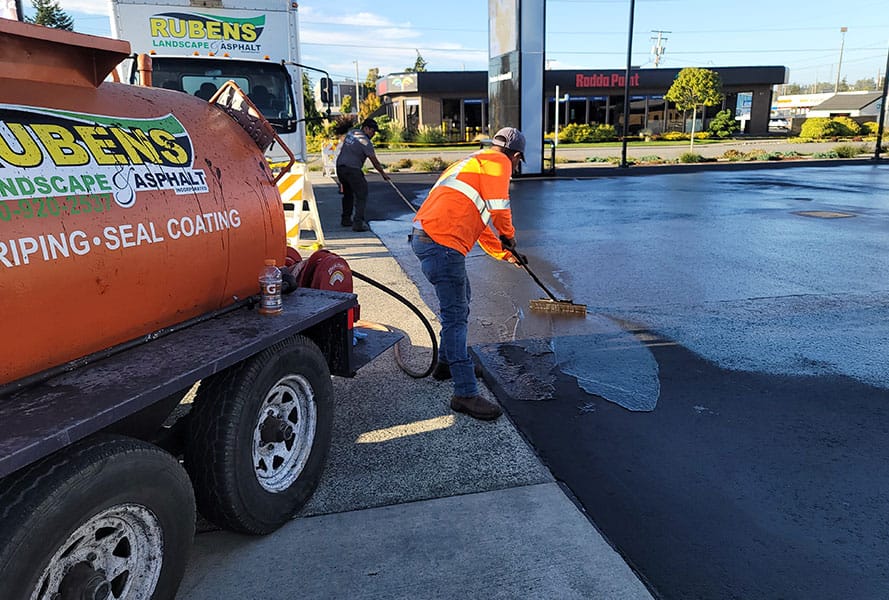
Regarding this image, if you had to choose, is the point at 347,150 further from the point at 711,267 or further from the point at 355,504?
the point at 355,504

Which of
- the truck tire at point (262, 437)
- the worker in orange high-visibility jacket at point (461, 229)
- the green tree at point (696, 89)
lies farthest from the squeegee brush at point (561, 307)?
the green tree at point (696, 89)

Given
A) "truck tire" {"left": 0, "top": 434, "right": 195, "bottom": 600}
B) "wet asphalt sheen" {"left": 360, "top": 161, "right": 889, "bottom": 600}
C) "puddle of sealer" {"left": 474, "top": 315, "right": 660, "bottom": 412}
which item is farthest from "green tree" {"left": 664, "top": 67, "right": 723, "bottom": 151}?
"truck tire" {"left": 0, "top": 434, "right": 195, "bottom": 600}

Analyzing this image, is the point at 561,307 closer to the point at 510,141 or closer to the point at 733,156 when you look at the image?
the point at 510,141

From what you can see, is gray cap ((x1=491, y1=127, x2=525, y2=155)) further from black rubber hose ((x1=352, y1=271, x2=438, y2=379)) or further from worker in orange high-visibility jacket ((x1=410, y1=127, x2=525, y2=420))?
black rubber hose ((x1=352, y1=271, x2=438, y2=379))

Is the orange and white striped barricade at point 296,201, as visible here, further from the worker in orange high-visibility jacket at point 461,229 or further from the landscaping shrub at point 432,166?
the landscaping shrub at point 432,166

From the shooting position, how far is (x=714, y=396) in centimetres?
462

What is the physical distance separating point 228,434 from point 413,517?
1025 mm

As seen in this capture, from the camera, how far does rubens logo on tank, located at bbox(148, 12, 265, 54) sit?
9.84 meters

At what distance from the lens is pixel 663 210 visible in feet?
45.9

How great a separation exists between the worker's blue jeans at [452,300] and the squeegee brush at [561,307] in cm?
232

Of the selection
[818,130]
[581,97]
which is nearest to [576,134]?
[581,97]

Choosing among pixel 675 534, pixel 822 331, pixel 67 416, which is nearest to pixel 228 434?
pixel 67 416

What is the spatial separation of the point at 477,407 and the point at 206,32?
27.7ft

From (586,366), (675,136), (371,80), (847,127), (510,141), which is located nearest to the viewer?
(510,141)
